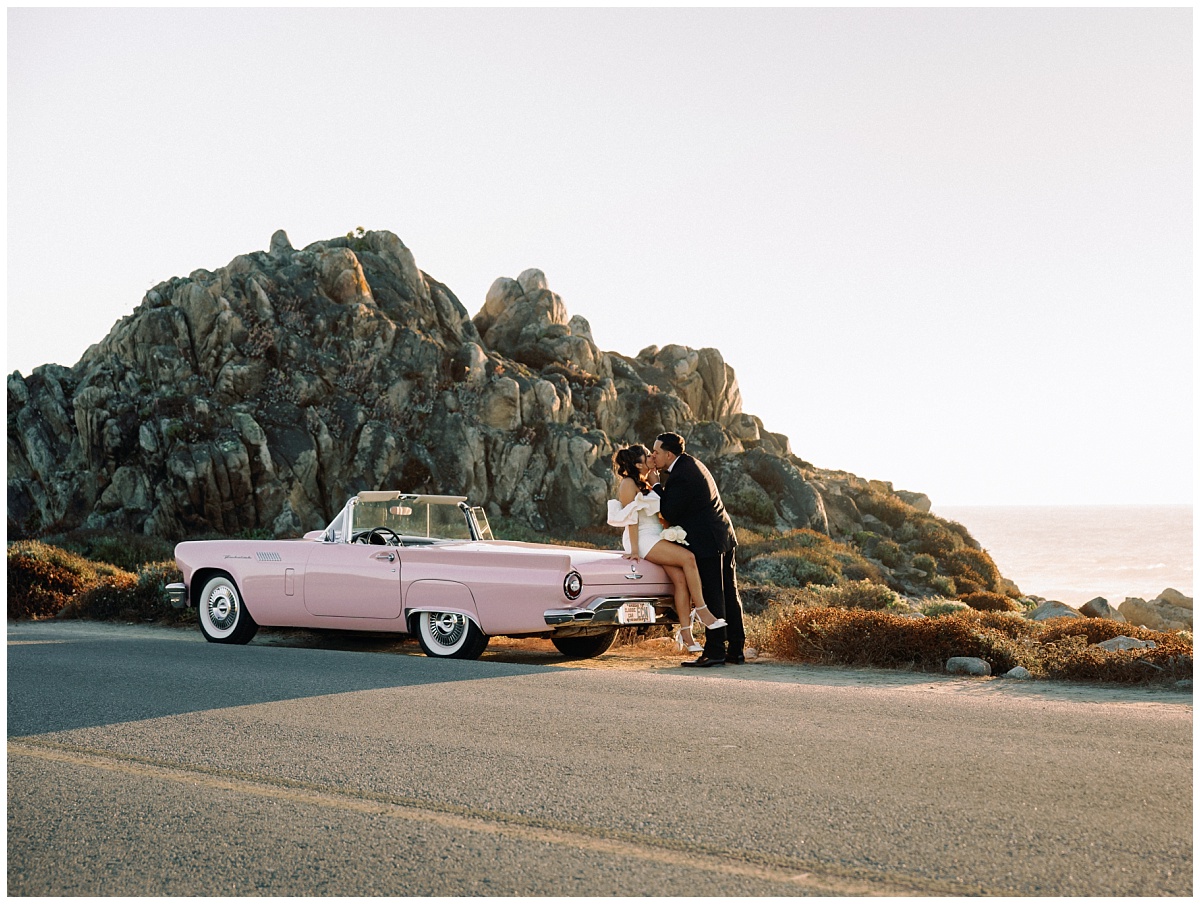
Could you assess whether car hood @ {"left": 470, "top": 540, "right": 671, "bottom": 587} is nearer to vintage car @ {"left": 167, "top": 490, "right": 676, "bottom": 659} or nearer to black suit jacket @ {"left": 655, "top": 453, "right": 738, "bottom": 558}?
vintage car @ {"left": 167, "top": 490, "right": 676, "bottom": 659}

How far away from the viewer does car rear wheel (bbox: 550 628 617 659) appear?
435 inches

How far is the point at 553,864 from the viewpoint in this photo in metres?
4.00

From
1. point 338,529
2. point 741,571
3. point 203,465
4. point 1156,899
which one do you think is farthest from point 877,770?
point 203,465

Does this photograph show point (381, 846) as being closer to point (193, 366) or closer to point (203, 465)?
point (203, 465)

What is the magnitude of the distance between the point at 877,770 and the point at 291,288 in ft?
174

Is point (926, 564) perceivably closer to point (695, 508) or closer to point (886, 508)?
point (886, 508)

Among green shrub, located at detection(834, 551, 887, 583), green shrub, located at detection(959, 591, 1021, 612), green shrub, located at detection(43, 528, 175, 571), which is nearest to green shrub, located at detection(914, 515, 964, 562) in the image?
green shrub, located at detection(834, 551, 887, 583)

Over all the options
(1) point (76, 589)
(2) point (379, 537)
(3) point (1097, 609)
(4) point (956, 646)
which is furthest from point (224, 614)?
(3) point (1097, 609)

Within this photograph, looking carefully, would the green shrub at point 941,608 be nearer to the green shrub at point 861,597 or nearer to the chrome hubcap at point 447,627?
the green shrub at point 861,597

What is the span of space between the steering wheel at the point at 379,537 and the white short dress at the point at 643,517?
2276 millimetres

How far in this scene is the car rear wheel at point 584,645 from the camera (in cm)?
1105

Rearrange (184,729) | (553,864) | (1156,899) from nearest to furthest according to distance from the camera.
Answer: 1. (1156,899)
2. (553,864)
3. (184,729)

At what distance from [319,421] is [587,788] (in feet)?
150

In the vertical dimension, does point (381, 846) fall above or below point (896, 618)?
below
